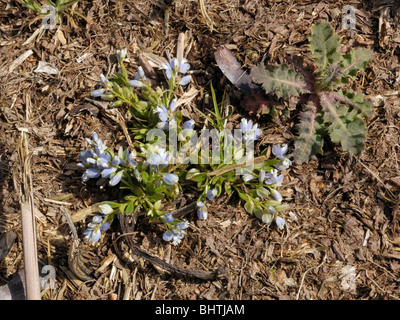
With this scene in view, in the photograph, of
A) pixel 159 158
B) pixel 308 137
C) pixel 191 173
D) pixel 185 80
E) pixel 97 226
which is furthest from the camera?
pixel 185 80

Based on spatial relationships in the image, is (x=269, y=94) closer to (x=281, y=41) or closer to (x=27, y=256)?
(x=281, y=41)

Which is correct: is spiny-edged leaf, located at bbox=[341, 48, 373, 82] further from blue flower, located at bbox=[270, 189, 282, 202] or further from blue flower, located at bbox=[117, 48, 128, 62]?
blue flower, located at bbox=[117, 48, 128, 62]

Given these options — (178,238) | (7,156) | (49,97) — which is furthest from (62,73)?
(178,238)

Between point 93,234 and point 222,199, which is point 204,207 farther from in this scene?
point 93,234

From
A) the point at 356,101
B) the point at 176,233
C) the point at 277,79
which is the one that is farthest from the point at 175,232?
the point at 356,101

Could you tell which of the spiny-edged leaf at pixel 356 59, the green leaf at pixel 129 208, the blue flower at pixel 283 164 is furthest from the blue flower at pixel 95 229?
the spiny-edged leaf at pixel 356 59

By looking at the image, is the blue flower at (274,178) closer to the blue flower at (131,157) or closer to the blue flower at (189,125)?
the blue flower at (189,125)
